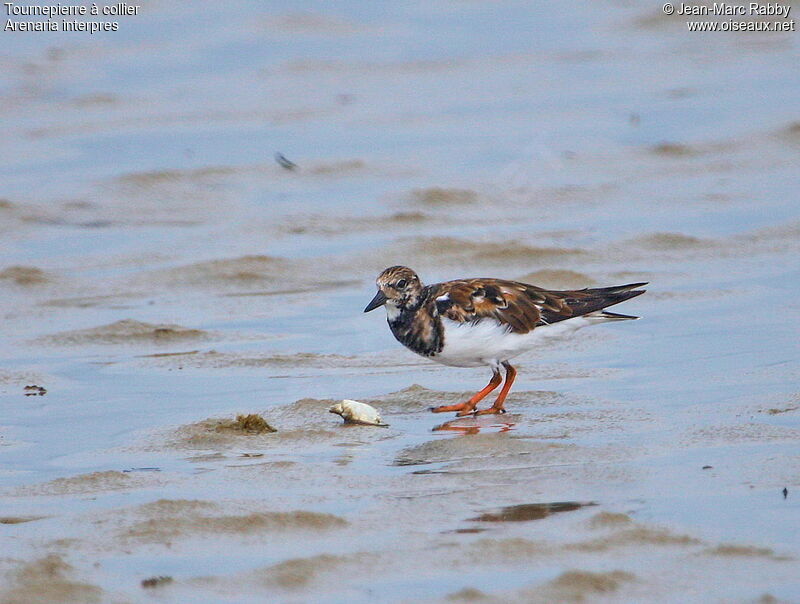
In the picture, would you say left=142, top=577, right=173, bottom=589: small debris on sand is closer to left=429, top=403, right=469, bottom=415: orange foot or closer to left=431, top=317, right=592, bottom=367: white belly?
left=429, top=403, right=469, bottom=415: orange foot

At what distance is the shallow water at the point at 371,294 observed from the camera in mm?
4438

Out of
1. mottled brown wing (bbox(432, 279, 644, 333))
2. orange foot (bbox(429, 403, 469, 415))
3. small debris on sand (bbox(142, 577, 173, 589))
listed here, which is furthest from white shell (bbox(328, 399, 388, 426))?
small debris on sand (bbox(142, 577, 173, 589))

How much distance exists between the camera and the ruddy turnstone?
21.9 ft

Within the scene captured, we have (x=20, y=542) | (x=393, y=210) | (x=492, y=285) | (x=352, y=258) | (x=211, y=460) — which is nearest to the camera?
(x=20, y=542)

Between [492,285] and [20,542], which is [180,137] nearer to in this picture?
[492,285]

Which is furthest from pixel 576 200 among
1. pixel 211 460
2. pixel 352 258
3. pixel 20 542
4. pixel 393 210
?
pixel 20 542

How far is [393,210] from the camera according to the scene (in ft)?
34.7

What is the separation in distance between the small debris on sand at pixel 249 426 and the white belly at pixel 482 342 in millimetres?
1114

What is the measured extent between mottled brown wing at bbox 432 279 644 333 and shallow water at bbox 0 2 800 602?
35 cm

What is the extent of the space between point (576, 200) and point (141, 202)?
3542mm

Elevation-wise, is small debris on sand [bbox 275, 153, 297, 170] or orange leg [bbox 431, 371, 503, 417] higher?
small debris on sand [bbox 275, 153, 297, 170]

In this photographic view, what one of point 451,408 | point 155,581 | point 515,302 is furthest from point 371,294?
point 155,581

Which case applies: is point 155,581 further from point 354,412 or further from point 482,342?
point 482,342

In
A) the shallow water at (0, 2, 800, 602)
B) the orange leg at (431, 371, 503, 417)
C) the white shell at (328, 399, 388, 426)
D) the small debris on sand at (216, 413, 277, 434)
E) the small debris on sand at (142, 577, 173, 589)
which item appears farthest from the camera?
the orange leg at (431, 371, 503, 417)
